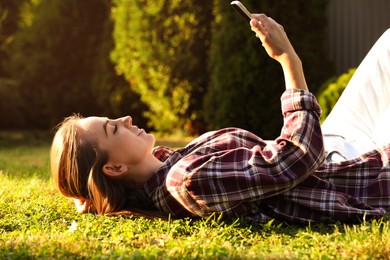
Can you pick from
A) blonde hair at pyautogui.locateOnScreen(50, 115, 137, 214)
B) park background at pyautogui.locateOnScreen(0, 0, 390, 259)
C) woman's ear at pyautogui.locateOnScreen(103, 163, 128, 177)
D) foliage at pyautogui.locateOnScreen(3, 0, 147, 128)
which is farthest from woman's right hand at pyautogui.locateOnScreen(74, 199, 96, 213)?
foliage at pyautogui.locateOnScreen(3, 0, 147, 128)

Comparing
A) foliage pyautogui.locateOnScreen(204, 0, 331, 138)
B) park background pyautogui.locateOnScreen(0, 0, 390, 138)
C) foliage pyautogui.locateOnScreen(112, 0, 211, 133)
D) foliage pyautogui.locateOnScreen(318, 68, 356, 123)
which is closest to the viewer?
foliage pyautogui.locateOnScreen(318, 68, 356, 123)

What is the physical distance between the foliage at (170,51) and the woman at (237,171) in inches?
230

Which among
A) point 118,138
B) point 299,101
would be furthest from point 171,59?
point 299,101

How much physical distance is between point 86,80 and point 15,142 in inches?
81.4

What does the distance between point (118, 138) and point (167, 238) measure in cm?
57

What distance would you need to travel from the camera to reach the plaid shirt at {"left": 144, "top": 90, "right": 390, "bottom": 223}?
293 centimetres

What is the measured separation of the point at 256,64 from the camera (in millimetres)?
8242

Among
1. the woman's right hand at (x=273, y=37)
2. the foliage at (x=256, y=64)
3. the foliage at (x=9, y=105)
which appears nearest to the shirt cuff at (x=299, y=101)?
the woman's right hand at (x=273, y=37)

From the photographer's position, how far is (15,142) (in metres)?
9.48

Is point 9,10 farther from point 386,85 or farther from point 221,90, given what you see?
point 386,85

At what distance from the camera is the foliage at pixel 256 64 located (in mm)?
8266

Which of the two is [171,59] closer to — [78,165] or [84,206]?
[84,206]

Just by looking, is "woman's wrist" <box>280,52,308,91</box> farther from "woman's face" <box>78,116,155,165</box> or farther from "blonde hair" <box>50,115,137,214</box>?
"blonde hair" <box>50,115,137,214</box>

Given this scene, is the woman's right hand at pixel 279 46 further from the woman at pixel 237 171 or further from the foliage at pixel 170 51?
the foliage at pixel 170 51
